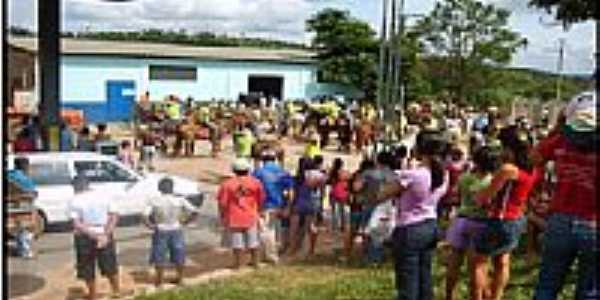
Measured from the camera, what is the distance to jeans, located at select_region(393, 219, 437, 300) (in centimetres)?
560

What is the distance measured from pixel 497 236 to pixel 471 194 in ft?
1.04

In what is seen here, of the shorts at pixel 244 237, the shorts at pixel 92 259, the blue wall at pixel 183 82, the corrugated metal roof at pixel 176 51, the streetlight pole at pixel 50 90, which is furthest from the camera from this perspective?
the corrugated metal roof at pixel 176 51

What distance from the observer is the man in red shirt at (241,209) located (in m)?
9.62

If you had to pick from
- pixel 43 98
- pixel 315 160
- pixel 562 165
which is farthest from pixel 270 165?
pixel 562 165

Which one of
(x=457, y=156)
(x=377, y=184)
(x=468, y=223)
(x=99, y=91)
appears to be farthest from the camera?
(x=99, y=91)

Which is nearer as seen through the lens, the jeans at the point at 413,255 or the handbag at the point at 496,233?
the jeans at the point at 413,255

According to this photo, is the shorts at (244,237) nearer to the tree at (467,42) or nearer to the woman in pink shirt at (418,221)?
the woman in pink shirt at (418,221)

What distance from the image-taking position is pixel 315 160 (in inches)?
434

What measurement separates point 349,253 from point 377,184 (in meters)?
1.41

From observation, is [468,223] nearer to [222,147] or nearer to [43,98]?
[43,98]

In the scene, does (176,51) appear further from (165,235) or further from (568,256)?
(568,256)

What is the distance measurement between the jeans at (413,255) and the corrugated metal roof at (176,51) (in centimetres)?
2512

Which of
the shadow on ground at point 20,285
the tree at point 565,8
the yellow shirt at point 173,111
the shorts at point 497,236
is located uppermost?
the tree at point 565,8

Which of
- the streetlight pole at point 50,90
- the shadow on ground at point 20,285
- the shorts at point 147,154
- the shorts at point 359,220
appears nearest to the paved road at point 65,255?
the shadow on ground at point 20,285
